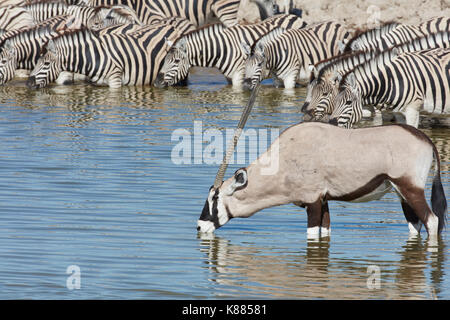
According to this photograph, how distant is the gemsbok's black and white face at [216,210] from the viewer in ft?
32.7

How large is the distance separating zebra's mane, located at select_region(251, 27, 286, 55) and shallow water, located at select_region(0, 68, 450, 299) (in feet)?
17.2

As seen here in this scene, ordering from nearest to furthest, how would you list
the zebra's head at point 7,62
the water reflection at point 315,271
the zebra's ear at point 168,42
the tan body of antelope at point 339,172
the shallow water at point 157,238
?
1. the water reflection at point 315,271
2. the shallow water at point 157,238
3. the tan body of antelope at point 339,172
4. the zebra's head at point 7,62
5. the zebra's ear at point 168,42

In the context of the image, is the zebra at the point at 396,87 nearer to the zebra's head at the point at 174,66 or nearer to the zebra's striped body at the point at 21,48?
the zebra's head at the point at 174,66

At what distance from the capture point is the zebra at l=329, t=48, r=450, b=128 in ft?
48.7

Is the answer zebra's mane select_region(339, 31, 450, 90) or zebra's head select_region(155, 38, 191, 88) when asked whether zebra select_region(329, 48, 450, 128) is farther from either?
zebra's head select_region(155, 38, 191, 88)

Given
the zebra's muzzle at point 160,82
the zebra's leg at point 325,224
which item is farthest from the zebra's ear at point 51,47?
the zebra's leg at point 325,224

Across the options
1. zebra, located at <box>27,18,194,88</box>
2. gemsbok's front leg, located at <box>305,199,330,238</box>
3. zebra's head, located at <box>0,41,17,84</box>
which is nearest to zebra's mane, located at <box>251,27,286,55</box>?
zebra, located at <box>27,18,194,88</box>

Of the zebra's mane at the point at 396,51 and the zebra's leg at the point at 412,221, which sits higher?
the zebra's mane at the point at 396,51

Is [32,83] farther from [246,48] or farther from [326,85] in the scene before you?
[326,85]

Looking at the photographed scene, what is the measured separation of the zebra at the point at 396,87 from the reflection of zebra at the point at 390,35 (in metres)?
3.42

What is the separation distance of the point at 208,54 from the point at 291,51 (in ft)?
5.42

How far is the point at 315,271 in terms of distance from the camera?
905 centimetres

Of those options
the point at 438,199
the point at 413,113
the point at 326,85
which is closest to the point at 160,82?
the point at 326,85

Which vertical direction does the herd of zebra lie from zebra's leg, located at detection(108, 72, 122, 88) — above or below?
above
